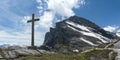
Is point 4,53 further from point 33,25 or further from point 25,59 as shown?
point 33,25

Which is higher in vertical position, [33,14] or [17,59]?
[33,14]

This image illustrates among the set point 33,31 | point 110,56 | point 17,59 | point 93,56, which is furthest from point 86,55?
point 33,31

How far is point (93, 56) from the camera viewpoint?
2878 centimetres

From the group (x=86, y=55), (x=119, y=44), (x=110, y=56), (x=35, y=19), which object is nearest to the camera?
(x=110, y=56)

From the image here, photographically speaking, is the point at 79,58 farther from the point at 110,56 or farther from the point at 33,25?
the point at 33,25

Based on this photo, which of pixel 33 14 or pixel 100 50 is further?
pixel 33 14

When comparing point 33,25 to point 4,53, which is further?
point 33,25

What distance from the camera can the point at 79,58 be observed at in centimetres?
2902

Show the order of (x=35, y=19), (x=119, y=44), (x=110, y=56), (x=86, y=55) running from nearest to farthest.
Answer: (x=110, y=56) → (x=86, y=55) → (x=119, y=44) → (x=35, y=19)

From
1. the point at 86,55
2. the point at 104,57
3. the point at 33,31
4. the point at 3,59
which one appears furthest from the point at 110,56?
the point at 33,31

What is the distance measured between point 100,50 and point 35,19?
17756 mm

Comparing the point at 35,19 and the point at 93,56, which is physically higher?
the point at 35,19

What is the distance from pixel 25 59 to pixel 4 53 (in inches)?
178

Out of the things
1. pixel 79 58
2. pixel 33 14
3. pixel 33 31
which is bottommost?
pixel 79 58
